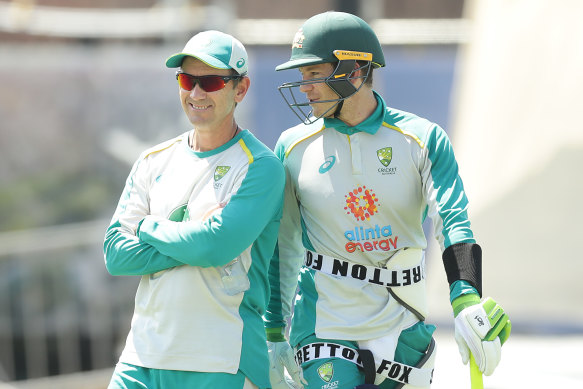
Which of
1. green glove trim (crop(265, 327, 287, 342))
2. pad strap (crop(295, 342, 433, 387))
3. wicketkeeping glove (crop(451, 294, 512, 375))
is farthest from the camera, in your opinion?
green glove trim (crop(265, 327, 287, 342))

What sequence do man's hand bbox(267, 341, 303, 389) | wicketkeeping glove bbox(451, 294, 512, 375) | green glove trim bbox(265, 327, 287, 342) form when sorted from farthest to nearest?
green glove trim bbox(265, 327, 287, 342)
man's hand bbox(267, 341, 303, 389)
wicketkeeping glove bbox(451, 294, 512, 375)

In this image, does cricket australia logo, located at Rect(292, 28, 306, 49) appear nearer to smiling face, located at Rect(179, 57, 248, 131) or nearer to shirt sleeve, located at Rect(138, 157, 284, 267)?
smiling face, located at Rect(179, 57, 248, 131)

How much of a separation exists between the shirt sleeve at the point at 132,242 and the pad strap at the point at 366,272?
→ 61cm

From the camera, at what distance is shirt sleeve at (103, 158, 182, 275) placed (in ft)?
11.3

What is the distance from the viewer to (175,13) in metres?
9.42

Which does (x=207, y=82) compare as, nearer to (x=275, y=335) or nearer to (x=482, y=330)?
(x=275, y=335)

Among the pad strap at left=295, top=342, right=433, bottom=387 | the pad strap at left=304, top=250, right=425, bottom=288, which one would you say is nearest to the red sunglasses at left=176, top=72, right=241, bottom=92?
the pad strap at left=304, top=250, right=425, bottom=288

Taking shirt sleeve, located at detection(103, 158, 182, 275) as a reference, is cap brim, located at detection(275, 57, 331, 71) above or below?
above

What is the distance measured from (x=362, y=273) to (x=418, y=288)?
251 millimetres

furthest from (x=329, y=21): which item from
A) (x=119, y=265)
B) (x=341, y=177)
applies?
(x=119, y=265)

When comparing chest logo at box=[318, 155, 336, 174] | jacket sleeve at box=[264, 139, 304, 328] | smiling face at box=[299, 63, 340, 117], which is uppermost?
smiling face at box=[299, 63, 340, 117]

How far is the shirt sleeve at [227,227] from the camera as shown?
3.35 m

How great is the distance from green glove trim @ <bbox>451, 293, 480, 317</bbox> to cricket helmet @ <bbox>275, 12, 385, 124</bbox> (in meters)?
0.89

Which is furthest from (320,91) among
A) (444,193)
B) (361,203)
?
(444,193)
